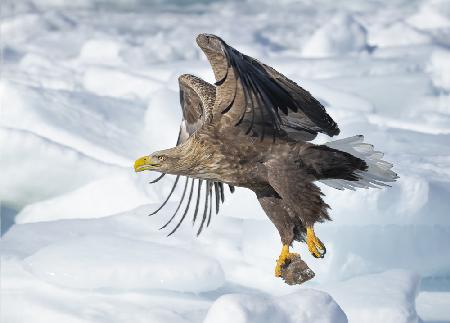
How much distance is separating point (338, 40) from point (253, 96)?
967 cm

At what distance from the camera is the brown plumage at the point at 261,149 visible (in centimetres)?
420

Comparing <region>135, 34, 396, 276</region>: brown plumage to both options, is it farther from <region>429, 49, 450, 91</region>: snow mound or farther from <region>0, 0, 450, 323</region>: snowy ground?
<region>429, 49, 450, 91</region>: snow mound

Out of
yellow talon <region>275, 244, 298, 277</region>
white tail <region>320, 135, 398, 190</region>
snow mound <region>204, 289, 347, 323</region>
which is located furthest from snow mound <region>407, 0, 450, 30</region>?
yellow talon <region>275, 244, 298, 277</region>

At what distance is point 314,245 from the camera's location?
4141mm

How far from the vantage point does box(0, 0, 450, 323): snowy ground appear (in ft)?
18.5

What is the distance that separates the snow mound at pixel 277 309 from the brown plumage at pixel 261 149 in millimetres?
554

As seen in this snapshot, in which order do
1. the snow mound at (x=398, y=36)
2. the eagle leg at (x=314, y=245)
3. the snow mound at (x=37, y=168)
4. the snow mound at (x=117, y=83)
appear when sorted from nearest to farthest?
the eagle leg at (x=314, y=245), the snow mound at (x=37, y=168), the snow mound at (x=117, y=83), the snow mound at (x=398, y=36)

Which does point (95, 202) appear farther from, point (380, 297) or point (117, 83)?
point (117, 83)

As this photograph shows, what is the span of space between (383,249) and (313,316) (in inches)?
68.2

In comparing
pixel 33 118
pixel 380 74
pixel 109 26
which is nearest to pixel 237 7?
pixel 109 26

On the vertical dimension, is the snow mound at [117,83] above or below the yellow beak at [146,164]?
above

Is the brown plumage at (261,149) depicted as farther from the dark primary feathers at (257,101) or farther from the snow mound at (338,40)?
the snow mound at (338,40)

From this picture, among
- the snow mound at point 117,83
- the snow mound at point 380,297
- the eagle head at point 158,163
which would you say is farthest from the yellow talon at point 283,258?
the snow mound at point 117,83

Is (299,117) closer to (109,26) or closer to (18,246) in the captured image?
(18,246)
